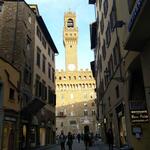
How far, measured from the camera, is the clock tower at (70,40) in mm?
90625

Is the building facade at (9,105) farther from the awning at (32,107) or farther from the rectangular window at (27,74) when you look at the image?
the rectangular window at (27,74)

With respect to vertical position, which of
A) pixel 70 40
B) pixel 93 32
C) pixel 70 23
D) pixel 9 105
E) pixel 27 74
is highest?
pixel 70 23

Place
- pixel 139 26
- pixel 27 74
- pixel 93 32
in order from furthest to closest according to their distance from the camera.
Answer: pixel 93 32 → pixel 27 74 → pixel 139 26

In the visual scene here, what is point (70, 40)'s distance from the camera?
9475cm

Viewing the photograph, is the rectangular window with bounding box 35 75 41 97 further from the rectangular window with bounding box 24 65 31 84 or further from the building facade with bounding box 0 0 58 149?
the rectangular window with bounding box 24 65 31 84

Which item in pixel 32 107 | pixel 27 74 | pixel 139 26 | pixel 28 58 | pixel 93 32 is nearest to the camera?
pixel 139 26

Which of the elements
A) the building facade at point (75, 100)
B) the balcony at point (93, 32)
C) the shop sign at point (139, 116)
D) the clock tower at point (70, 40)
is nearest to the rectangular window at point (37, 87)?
the balcony at point (93, 32)

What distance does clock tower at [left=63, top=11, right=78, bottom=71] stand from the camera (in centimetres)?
9062

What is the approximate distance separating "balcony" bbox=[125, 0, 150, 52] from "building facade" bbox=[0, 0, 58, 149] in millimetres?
13626

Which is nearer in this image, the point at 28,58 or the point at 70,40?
the point at 28,58

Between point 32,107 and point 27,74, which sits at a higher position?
point 27,74

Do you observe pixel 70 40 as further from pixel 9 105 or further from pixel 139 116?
pixel 139 116

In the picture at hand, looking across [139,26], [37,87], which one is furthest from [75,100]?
[139,26]

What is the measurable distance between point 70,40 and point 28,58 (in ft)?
225
